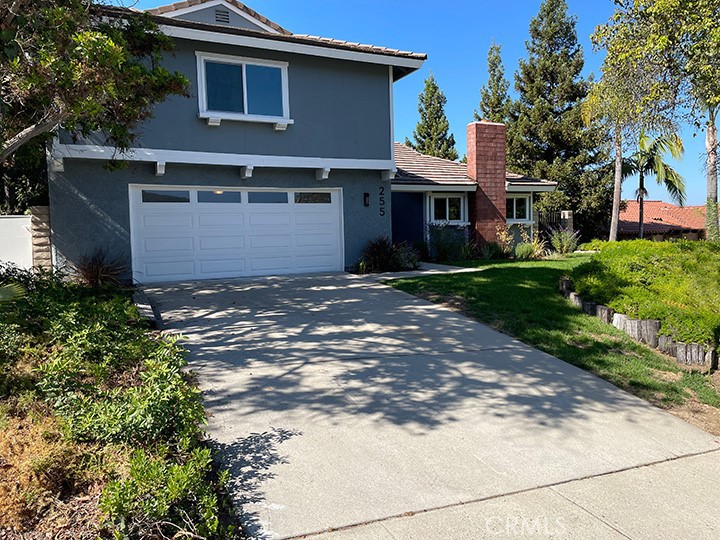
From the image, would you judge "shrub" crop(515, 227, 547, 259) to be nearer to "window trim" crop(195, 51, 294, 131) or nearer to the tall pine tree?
the tall pine tree

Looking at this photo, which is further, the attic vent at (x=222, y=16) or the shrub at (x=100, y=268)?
the attic vent at (x=222, y=16)

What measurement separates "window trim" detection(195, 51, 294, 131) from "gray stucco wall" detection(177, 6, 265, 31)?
156 cm

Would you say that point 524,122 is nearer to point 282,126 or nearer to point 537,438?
point 282,126

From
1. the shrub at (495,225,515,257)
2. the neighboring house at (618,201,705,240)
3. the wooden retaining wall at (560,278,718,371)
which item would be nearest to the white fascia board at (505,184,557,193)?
the shrub at (495,225,515,257)

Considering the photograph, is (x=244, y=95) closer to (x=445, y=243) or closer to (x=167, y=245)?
(x=167, y=245)

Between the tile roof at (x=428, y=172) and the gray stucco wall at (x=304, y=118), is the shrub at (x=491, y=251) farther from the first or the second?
the gray stucco wall at (x=304, y=118)

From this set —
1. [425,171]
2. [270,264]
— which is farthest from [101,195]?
[425,171]

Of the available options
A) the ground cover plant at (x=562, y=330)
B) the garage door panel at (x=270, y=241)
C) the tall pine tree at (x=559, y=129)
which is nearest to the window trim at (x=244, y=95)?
the garage door panel at (x=270, y=241)

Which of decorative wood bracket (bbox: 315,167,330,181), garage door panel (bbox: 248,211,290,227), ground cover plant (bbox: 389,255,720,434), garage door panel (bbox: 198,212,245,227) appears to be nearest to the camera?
ground cover plant (bbox: 389,255,720,434)

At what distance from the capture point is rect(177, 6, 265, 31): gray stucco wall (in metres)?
13.3

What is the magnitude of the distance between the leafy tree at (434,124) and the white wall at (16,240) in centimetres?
2752

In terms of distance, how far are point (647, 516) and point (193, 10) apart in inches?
551

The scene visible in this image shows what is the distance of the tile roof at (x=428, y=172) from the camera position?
1741 cm

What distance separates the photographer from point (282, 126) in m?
13.1
